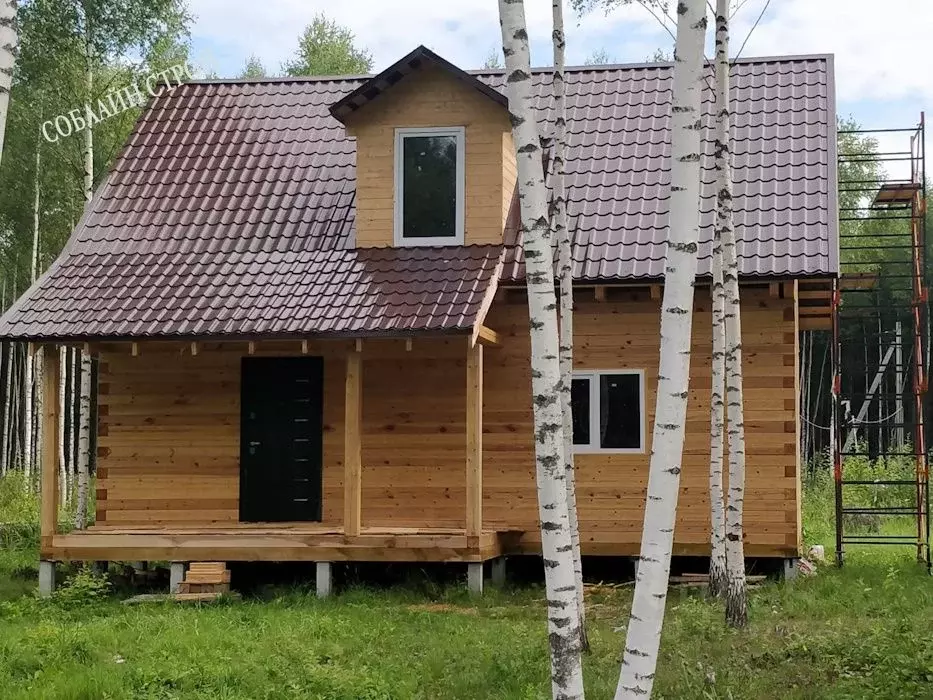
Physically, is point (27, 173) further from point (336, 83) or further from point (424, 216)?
point (424, 216)

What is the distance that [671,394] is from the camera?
5.06 metres

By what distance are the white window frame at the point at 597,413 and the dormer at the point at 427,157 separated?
6.08ft

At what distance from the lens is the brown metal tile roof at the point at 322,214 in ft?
40.7

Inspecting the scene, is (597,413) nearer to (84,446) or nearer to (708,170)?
(708,170)

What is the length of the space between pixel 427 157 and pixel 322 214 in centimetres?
153

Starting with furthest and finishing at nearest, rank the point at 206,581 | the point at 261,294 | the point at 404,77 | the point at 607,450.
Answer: the point at 404,77, the point at 607,450, the point at 261,294, the point at 206,581

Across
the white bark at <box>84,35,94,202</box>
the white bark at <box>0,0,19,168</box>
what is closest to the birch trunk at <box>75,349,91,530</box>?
the white bark at <box>84,35,94,202</box>

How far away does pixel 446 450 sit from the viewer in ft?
43.5

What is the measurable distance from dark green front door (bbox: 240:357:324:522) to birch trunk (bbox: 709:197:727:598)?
502 centimetres

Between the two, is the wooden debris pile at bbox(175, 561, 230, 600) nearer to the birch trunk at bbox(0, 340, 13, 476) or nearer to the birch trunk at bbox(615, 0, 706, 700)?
the birch trunk at bbox(615, 0, 706, 700)

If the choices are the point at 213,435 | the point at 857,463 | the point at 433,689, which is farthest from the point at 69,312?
the point at 857,463

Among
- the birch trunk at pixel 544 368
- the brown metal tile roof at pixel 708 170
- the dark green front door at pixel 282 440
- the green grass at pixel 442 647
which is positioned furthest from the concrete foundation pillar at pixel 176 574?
the birch trunk at pixel 544 368

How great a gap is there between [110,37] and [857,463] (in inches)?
570

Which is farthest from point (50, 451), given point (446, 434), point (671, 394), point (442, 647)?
point (671, 394)
